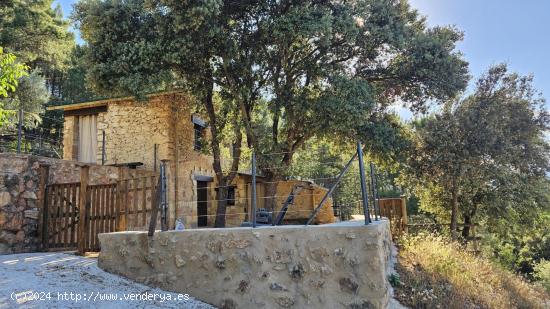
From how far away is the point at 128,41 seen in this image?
11.9 meters

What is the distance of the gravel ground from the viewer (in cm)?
505

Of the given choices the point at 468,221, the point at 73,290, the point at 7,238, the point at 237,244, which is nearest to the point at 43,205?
the point at 7,238

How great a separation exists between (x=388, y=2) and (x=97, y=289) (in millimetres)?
11964

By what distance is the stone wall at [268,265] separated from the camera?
17.1 ft

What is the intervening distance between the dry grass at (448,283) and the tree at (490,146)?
5.47 metres

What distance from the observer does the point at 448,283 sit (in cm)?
764

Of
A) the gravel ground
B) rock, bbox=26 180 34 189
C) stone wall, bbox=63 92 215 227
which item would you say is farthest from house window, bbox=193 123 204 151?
the gravel ground

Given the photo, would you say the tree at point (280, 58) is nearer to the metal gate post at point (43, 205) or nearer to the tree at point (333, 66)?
the tree at point (333, 66)

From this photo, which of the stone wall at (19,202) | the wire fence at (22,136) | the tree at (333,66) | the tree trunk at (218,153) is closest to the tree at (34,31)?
the wire fence at (22,136)

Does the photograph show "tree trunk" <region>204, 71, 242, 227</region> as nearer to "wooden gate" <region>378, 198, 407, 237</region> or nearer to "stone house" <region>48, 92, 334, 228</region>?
"stone house" <region>48, 92, 334, 228</region>

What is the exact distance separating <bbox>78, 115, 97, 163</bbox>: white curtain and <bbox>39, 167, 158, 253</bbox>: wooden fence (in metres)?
6.30

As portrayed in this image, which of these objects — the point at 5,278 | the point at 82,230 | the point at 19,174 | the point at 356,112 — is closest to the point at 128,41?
the point at 19,174

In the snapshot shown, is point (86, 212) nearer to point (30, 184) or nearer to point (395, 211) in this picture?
point (30, 184)

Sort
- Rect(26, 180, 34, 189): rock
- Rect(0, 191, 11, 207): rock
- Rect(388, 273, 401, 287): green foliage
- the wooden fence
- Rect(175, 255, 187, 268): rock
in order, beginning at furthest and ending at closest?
1. Rect(26, 180, 34, 189): rock
2. Rect(0, 191, 11, 207): rock
3. the wooden fence
4. Rect(388, 273, 401, 287): green foliage
5. Rect(175, 255, 187, 268): rock
